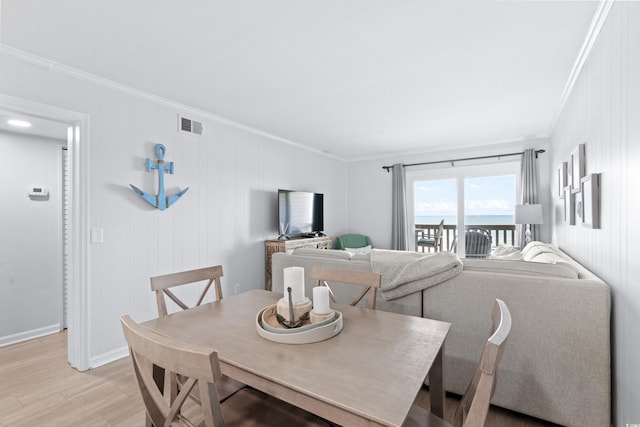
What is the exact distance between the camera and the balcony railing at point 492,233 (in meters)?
5.20

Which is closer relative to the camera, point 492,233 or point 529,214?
point 529,214

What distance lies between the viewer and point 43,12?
181cm

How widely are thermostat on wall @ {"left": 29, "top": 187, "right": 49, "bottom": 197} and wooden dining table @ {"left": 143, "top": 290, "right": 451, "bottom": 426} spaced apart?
9.61 feet

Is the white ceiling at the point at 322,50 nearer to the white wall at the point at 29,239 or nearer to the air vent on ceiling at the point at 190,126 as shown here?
the air vent on ceiling at the point at 190,126

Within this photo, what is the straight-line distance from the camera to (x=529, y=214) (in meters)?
4.19

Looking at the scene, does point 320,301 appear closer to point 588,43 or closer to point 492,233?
point 588,43

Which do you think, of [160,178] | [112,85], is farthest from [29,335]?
[112,85]

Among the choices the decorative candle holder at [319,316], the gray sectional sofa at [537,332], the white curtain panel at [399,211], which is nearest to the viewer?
the decorative candle holder at [319,316]

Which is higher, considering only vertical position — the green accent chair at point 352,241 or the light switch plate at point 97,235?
the light switch plate at point 97,235

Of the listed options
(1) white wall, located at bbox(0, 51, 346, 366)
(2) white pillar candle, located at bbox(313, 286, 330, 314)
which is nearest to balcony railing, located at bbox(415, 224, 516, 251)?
(1) white wall, located at bbox(0, 51, 346, 366)

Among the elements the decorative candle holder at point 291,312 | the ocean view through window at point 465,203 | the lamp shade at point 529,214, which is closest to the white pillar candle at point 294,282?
the decorative candle holder at point 291,312

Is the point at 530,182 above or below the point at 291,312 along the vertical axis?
above

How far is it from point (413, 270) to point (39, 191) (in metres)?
3.96

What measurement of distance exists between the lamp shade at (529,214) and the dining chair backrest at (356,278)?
3.40 metres
